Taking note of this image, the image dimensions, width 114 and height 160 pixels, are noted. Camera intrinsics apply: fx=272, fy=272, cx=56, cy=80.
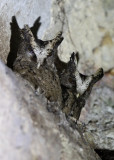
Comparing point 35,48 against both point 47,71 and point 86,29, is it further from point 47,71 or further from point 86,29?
point 86,29

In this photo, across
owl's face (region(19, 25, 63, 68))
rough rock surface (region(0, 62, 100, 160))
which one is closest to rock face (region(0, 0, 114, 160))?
rough rock surface (region(0, 62, 100, 160))

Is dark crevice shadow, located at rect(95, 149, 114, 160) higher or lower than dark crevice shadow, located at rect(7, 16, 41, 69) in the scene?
lower

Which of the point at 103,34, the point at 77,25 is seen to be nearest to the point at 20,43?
the point at 77,25

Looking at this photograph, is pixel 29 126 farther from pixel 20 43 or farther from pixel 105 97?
pixel 105 97

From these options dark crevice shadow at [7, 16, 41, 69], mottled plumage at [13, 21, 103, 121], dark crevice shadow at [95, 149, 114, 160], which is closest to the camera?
mottled plumage at [13, 21, 103, 121]

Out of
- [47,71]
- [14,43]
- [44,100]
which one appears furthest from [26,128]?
[14,43]

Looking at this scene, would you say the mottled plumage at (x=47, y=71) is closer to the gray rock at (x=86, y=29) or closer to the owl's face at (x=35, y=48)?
the owl's face at (x=35, y=48)

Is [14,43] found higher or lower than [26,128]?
higher

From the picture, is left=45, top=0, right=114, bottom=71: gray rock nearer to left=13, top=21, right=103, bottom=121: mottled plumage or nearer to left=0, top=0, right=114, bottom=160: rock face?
left=0, top=0, right=114, bottom=160: rock face
